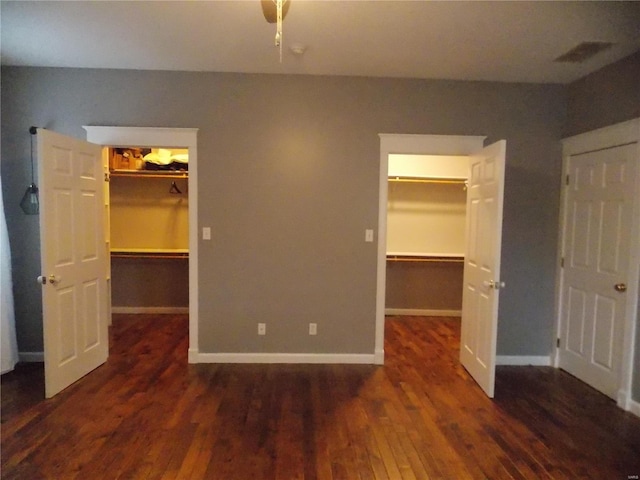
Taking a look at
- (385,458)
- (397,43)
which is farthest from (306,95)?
(385,458)

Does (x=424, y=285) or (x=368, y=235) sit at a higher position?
(x=368, y=235)

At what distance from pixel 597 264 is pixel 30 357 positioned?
519 centimetres

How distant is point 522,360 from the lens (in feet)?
12.9

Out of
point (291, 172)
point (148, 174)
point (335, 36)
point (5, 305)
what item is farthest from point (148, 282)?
point (335, 36)

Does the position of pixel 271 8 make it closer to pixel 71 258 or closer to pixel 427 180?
pixel 71 258

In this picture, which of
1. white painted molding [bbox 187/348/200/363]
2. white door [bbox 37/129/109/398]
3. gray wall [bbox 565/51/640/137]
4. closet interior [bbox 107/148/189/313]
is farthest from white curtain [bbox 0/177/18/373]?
gray wall [bbox 565/51/640/137]

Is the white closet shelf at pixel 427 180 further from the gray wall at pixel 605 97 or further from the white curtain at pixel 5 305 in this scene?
the white curtain at pixel 5 305

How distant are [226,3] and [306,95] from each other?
1.34m

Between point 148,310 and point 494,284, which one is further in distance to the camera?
point 148,310

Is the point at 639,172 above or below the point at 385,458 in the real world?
above

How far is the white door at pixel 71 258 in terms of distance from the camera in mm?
2982

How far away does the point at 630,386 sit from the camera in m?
3.01

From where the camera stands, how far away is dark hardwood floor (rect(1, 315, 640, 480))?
2268 mm

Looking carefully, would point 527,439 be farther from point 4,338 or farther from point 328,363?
point 4,338
